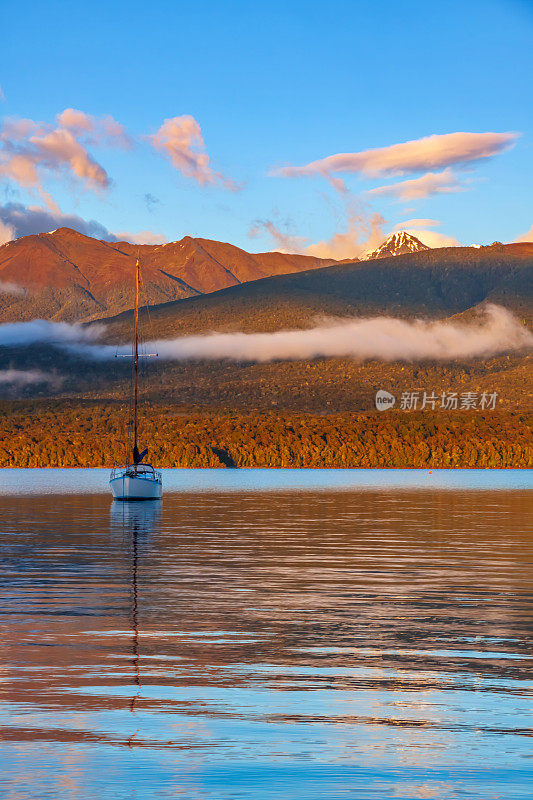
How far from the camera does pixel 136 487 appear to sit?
92.8 metres

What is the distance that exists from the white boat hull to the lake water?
4941 cm

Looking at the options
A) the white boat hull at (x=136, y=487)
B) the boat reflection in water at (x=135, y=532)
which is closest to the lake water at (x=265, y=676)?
the boat reflection in water at (x=135, y=532)

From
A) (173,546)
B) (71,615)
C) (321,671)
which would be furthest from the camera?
(173,546)

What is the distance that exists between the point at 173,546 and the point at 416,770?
1396 inches

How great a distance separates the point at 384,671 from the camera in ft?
65.0

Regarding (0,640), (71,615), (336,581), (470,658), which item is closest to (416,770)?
(470,658)

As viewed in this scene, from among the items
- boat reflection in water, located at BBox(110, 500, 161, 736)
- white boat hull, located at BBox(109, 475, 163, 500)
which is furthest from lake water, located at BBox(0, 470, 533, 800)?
white boat hull, located at BBox(109, 475, 163, 500)

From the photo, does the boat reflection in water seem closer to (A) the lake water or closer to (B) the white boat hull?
(A) the lake water

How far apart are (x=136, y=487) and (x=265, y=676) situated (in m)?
74.4

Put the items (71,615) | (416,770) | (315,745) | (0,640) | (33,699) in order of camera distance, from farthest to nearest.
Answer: (71,615)
(0,640)
(33,699)
(315,745)
(416,770)

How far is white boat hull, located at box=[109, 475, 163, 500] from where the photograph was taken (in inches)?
3654

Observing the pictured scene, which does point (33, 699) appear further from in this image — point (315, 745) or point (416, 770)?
point (416, 770)

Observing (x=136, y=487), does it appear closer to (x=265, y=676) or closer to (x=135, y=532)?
(x=135, y=532)

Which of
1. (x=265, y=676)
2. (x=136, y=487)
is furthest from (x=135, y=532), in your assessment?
(x=265, y=676)
